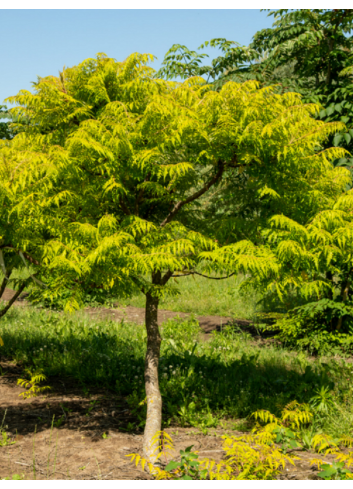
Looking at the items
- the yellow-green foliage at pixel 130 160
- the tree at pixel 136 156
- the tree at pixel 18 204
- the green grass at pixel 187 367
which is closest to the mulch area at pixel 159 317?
the green grass at pixel 187 367

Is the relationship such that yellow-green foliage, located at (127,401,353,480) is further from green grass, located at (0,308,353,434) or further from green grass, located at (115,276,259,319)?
green grass, located at (115,276,259,319)

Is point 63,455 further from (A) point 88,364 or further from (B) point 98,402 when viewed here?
(A) point 88,364

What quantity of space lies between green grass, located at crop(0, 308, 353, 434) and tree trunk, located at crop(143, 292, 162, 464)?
2.40ft

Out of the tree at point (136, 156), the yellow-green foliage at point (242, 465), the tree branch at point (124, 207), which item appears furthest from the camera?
the tree branch at point (124, 207)

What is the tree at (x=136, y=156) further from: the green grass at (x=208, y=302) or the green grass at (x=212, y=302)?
the green grass at (x=208, y=302)

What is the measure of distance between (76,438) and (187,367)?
2523 millimetres

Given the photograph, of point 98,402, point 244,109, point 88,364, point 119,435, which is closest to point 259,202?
point 244,109

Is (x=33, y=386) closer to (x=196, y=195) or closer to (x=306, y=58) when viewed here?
(x=196, y=195)

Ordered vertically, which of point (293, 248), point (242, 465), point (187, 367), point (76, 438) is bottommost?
point (76, 438)

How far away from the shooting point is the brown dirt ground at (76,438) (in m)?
4.34

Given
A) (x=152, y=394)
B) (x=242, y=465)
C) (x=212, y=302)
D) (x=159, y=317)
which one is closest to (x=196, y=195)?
(x=152, y=394)

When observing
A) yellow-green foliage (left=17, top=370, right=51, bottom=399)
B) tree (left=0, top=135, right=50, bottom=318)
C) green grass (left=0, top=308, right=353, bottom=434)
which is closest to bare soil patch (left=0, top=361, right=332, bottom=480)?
yellow-green foliage (left=17, top=370, right=51, bottom=399)

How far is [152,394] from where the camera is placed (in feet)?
17.1

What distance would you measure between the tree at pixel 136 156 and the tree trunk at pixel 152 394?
0.02 m
